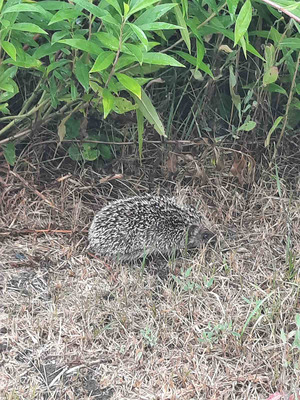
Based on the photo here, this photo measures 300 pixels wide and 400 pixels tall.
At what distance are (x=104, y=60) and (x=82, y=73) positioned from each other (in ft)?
1.15

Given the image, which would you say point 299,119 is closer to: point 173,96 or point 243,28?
point 173,96

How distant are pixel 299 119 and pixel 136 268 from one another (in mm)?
1911

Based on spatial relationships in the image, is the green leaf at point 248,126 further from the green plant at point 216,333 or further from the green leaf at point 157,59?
the green plant at point 216,333

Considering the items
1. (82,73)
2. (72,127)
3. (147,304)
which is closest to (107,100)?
(82,73)

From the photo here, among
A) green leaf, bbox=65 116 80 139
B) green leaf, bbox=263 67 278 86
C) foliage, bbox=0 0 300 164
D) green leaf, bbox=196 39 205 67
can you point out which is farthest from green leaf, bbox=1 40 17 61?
green leaf, bbox=263 67 278 86

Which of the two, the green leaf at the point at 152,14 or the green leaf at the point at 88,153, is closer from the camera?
the green leaf at the point at 152,14

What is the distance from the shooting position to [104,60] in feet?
11.2

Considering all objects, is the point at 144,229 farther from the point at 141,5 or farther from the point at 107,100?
the point at 141,5

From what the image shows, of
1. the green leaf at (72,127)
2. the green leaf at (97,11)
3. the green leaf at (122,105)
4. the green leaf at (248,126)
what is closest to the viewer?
the green leaf at (97,11)

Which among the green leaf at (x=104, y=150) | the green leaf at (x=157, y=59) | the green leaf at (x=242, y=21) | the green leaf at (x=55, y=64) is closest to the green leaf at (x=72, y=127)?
the green leaf at (x=104, y=150)

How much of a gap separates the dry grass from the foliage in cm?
54

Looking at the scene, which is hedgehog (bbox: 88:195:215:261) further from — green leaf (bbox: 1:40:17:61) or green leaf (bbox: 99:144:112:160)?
green leaf (bbox: 1:40:17:61)

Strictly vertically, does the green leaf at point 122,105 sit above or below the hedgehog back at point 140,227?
above

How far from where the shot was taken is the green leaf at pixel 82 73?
371 cm
